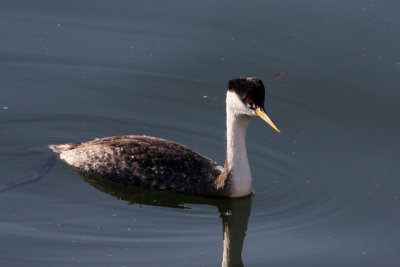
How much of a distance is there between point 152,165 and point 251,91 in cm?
190

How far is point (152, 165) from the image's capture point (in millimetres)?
13367

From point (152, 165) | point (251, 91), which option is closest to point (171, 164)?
point (152, 165)

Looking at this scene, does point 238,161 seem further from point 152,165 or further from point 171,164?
point 152,165

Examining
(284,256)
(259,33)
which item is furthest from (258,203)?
(259,33)

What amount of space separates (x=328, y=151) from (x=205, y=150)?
5.88 ft

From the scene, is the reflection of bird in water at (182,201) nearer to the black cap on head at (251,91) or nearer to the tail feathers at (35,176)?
the tail feathers at (35,176)

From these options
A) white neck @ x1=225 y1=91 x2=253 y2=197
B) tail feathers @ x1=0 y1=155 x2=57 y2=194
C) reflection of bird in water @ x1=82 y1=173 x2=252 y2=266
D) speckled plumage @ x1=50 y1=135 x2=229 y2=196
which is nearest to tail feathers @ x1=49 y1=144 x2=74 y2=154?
tail feathers @ x1=0 y1=155 x2=57 y2=194

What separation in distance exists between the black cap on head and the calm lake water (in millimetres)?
1508

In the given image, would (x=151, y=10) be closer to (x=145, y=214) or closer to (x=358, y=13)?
(x=358, y=13)

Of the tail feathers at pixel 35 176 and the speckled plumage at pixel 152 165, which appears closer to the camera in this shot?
the tail feathers at pixel 35 176

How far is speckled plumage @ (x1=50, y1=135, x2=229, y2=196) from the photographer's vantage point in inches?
523

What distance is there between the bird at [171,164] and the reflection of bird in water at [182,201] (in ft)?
0.24

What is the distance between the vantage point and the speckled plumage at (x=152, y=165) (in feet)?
43.6

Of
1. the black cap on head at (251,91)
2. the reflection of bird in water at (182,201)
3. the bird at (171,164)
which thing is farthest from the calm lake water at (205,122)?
the black cap on head at (251,91)
